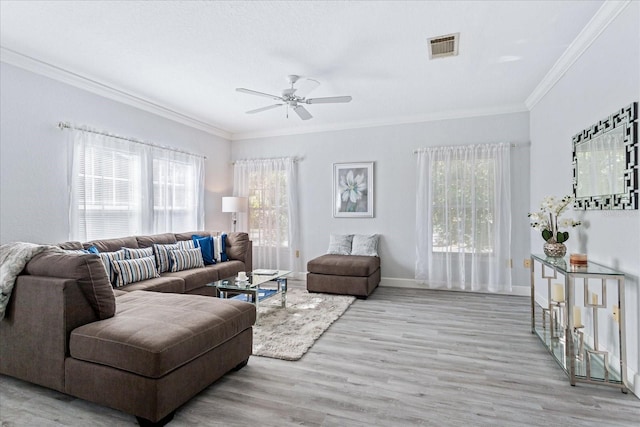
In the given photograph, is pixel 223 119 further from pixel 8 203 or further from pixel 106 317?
pixel 106 317

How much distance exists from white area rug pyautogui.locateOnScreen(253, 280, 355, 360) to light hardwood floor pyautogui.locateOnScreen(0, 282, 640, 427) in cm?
13

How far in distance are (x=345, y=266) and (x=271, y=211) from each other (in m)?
2.02

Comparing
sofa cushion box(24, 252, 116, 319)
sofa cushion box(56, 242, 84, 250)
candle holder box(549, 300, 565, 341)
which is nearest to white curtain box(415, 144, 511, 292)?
candle holder box(549, 300, 565, 341)

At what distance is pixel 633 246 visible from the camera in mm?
2303

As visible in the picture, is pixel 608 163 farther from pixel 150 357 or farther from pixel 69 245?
pixel 69 245

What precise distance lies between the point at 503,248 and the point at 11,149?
594 cm

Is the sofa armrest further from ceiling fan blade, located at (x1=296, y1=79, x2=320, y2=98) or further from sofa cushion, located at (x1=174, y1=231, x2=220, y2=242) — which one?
ceiling fan blade, located at (x1=296, y1=79, x2=320, y2=98)

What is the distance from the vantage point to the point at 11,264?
2332 mm

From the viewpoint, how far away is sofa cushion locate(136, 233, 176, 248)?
4.33 meters

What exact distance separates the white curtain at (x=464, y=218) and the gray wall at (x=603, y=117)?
941 millimetres

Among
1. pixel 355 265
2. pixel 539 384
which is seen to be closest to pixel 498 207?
pixel 355 265

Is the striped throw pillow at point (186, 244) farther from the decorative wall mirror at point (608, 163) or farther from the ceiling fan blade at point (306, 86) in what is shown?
the decorative wall mirror at point (608, 163)

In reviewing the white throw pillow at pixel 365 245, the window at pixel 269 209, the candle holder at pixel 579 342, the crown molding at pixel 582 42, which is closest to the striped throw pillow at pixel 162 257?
the window at pixel 269 209

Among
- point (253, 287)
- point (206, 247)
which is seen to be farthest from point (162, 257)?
point (253, 287)
